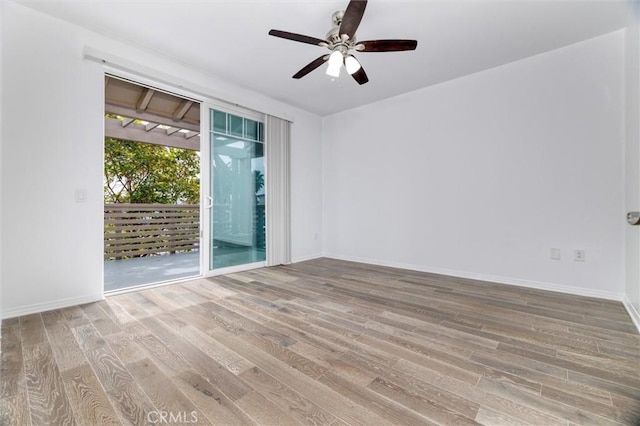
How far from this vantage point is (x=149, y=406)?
4.14ft

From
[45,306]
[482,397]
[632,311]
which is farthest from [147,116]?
[632,311]

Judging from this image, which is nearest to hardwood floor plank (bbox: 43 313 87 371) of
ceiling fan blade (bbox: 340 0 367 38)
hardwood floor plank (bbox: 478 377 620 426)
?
hardwood floor plank (bbox: 478 377 620 426)

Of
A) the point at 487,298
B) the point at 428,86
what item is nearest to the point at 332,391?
the point at 487,298

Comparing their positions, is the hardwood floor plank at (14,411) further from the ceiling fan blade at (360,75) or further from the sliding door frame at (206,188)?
the ceiling fan blade at (360,75)

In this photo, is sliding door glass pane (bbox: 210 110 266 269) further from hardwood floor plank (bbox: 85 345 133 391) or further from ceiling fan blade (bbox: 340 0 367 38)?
ceiling fan blade (bbox: 340 0 367 38)

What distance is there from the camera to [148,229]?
217 inches

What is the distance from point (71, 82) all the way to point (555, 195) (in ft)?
16.3

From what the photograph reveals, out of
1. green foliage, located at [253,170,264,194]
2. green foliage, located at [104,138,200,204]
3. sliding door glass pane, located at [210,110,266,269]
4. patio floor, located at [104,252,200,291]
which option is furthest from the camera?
green foliage, located at [104,138,200,204]

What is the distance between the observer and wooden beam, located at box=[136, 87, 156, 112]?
373cm

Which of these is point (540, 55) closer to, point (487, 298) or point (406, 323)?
point (487, 298)

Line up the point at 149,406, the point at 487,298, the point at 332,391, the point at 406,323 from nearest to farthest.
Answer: the point at 149,406, the point at 332,391, the point at 406,323, the point at 487,298

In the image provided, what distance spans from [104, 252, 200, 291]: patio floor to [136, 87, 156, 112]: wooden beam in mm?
2451

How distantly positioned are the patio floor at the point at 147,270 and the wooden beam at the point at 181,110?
247 centimetres

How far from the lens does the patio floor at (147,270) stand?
344cm
